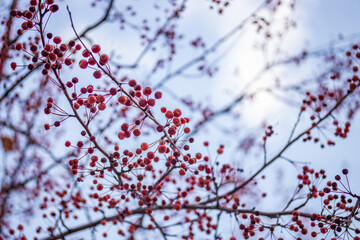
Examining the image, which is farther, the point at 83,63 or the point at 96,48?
the point at 96,48

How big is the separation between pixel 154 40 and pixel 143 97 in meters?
5.15

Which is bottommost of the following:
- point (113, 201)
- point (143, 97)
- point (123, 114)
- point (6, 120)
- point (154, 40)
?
point (113, 201)

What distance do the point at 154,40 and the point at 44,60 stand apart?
5.23 meters

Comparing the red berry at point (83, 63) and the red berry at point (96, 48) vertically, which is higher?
the red berry at point (96, 48)

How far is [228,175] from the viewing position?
4059 millimetres

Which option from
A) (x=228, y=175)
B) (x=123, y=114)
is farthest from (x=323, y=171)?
(x=123, y=114)

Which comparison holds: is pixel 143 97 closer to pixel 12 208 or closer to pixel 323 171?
pixel 323 171

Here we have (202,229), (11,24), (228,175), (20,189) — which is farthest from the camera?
(20,189)

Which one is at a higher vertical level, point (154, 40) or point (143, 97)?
point (154, 40)

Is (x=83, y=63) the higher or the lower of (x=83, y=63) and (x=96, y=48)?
the lower

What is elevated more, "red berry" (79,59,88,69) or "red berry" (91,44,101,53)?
"red berry" (91,44,101,53)

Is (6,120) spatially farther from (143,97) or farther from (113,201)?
(143,97)

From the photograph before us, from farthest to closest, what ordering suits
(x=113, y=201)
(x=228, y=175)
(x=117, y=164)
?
(x=228, y=175) → (x=113, y=201) → (x=117, y=164)

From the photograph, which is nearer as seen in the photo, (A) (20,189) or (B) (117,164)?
(B) (117,164)
